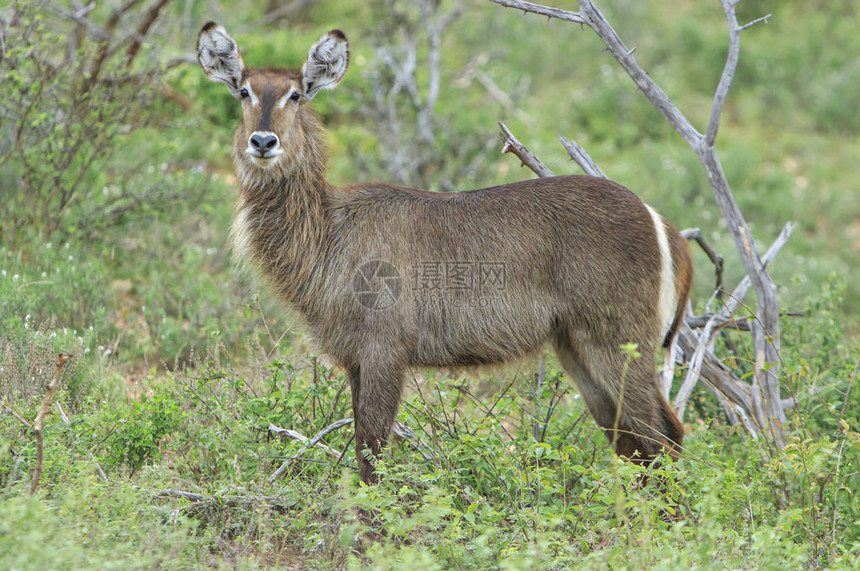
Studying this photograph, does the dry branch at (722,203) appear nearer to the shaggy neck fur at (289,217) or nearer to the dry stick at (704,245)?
the dry stick at (704,245)

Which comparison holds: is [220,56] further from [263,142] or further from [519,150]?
[519,150]

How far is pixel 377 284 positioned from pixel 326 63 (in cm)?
113

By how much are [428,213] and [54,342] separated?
2040 mm

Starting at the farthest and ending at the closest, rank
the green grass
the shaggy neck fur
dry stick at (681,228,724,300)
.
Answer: dry stick at (681,228,724,300) < the shaggy neck fur < the green grass

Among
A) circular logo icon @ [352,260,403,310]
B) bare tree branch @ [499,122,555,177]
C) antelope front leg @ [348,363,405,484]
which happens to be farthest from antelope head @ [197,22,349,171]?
antelope front leg @ [348,363,405,484]

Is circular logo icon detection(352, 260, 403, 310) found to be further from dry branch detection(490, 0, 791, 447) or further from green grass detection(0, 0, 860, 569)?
dry branch detection(490, 0, 791, 447)

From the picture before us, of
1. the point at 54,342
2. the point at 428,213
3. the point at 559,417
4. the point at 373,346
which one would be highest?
the point at 428,213

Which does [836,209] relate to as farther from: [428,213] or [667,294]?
[428,213]

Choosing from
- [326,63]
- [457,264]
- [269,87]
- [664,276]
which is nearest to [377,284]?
[457,264]

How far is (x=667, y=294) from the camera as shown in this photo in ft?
13.5

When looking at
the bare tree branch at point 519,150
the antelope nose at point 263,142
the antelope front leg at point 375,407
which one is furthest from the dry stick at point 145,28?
the antelope front leg at point 375,407

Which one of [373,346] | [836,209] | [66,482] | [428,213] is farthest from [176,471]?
[836,209]

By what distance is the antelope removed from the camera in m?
3.94

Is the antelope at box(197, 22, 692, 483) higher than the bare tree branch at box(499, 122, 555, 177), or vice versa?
the bare tree branch at box(499, 122, 555, 177)
